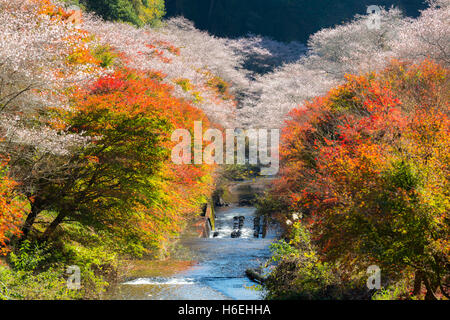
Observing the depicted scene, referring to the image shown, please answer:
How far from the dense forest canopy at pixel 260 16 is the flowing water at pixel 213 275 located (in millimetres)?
45557

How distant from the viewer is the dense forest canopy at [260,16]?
215ft

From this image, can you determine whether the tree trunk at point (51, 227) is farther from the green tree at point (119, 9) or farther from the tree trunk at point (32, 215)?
the green tree at point (119, 9)

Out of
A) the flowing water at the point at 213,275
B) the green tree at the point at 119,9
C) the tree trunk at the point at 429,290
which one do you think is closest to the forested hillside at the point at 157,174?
the tree trunk at the point at 429,290

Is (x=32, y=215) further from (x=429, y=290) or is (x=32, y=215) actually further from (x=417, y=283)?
(x=429, y=290)

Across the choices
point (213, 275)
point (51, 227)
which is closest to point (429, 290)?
point (213, 275)

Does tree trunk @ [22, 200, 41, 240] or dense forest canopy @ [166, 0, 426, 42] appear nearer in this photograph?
tree trunk @ [22, 200, 41, 240]

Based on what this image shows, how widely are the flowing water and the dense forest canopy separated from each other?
4556cm

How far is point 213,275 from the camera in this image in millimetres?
15328

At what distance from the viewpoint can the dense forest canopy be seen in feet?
215

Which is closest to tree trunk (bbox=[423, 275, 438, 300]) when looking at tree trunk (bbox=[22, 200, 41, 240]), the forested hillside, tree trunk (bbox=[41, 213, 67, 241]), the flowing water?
the forested hillside

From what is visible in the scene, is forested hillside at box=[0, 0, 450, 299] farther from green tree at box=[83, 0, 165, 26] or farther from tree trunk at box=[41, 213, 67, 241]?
green tree at box=[83, 0, 165, 26]

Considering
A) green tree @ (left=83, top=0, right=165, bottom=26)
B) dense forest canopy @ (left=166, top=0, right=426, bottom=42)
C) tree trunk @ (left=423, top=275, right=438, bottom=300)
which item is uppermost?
dense forest canopy @ (left=166, top=0, right=426, bottom=42)

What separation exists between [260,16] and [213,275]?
192 feet
